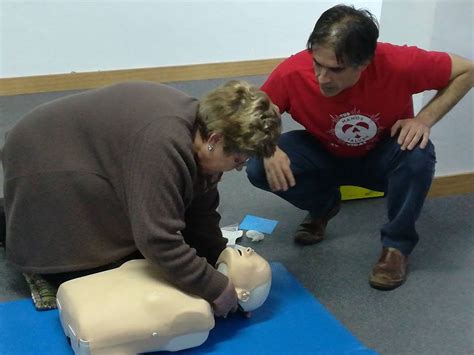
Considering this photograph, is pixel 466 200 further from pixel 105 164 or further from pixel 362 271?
pixel 105 164

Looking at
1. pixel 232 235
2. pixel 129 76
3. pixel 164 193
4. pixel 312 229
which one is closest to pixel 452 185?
pixel 312 229

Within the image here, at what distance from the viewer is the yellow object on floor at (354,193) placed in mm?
2223

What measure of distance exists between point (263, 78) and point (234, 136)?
2.15m

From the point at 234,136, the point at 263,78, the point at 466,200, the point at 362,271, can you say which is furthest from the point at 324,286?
the point at 263,78

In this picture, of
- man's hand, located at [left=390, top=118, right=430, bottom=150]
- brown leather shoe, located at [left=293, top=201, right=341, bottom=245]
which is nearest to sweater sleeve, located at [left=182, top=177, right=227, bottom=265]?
brown leather shoe, located at [left=293, top=201, right=341, bottom=245]

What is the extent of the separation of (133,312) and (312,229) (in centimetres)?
77

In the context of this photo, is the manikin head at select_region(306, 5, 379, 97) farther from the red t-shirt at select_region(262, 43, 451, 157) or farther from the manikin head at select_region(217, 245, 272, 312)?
the manikin head at select_region(217, 245, 272, 312)

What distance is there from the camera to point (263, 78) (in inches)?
136

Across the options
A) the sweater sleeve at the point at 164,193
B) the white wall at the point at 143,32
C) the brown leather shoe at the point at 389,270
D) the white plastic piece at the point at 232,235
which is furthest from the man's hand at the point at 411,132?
the white wall at the point at 143,32

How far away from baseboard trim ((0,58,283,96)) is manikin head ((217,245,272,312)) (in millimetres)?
1849

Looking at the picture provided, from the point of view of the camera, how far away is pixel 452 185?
2305mm

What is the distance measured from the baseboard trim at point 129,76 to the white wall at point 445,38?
1.32 metres

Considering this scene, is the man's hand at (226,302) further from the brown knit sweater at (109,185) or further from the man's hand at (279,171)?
the man's hand at (279,171)

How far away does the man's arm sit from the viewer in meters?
1.79
